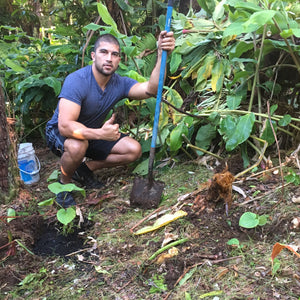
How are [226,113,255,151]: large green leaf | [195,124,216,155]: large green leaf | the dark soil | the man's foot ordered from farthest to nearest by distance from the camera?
1. the man's foot
2. [195,124,216,155]: large green leaf
3. [226,113,255,151]: large green leaf
4. the dark soil

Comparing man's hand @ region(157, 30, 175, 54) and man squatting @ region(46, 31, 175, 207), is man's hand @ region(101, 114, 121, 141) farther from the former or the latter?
man's hand @ region(157, 30, 175, 54)

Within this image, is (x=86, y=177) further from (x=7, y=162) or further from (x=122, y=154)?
(x=7, y=162)

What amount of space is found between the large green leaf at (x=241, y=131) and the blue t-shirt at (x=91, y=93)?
966 millimetres

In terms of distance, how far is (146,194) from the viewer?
2312 mm

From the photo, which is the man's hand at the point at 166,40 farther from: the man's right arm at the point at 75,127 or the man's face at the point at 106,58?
the man's right arm at the point at 75,127

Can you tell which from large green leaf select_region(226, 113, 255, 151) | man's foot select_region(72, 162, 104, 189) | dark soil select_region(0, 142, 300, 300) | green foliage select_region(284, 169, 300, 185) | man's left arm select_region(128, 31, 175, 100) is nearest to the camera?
dark soil select_region(0, 142, 300, 300)

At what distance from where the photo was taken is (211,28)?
9.45 ft

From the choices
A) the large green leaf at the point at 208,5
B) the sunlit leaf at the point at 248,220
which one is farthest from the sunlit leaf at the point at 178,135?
the large green leaf at the point at 208,5

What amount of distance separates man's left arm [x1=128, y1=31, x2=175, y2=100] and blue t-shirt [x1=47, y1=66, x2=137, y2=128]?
0.24ft

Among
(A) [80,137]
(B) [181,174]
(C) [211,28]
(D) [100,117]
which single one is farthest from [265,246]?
(C) [211,28]

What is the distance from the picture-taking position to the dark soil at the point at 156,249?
1465 mm

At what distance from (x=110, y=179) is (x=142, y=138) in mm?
499

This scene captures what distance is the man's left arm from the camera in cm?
222

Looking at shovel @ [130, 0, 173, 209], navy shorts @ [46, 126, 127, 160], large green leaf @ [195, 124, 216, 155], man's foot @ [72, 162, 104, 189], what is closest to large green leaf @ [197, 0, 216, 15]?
shovel @ [130, 0, 173, 209]
